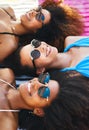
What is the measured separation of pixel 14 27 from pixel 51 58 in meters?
0.34

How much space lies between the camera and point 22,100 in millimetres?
1340

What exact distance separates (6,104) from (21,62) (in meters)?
0.25

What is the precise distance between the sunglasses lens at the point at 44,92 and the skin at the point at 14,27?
1.33 ft

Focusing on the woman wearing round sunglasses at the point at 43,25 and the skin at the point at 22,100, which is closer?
the skin at the point at 22,100

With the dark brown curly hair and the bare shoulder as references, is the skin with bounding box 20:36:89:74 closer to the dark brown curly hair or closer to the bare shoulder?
the bare shoulder

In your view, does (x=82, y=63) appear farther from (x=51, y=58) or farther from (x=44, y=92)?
(x=44, y=92)

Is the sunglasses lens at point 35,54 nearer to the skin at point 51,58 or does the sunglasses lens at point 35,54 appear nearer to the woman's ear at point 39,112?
the skin at point 51,58

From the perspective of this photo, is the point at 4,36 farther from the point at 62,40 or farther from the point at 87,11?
the point at 87,11

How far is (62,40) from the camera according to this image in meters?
1.70

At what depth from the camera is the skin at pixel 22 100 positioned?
1.27 metres

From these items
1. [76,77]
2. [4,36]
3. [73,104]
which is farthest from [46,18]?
[73,104]

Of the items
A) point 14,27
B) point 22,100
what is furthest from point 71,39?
point 22,100

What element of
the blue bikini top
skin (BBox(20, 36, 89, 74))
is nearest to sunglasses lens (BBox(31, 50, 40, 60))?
skin (BBox(20, 36, 89, 74))

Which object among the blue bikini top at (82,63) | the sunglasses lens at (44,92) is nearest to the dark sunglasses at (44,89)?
the sunglasses lens at (44,92)
